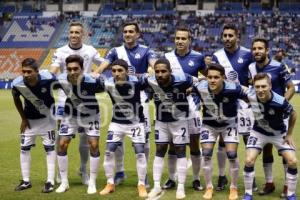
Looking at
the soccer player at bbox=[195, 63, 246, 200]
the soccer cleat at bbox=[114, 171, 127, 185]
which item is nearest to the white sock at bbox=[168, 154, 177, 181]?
the soccer player at bbox=[195, 63, 246, 200]

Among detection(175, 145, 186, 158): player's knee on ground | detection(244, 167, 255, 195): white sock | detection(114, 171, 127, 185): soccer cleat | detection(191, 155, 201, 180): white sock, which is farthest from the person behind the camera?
detection(114, 171, 127, 185): soccer cleat

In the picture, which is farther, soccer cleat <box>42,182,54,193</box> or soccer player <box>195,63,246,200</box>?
soccer cleat <box>42,182,54,193</box>

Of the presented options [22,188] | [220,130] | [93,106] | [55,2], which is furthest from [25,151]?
[55,2]

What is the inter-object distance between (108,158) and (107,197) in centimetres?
61

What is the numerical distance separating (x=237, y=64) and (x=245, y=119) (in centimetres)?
88

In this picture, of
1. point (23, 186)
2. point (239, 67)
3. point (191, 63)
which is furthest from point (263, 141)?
point (23, 186)

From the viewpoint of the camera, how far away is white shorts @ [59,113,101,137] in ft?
27.1

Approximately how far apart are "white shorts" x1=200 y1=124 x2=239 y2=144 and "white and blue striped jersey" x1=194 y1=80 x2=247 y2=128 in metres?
0.07

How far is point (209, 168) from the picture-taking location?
795 cm

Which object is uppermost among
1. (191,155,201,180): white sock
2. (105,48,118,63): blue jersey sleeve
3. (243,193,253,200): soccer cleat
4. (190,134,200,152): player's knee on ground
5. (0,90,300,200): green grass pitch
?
(105,48,118,63): blue jersey sleeve

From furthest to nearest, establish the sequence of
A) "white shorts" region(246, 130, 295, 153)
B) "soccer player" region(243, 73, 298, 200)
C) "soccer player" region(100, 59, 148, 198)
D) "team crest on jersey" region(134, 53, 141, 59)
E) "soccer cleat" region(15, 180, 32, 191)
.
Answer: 1. "team crest on jersey" region(134, 53, 141, 59)
2. "soccer cleat" region(15, 180, 32, 191)
3. "soccer player" region(100, 59, 148, 198)
4. "white shorts" region(246, 130, 295, 153)
5. "soccer player" region(243, 73, 298, 200)

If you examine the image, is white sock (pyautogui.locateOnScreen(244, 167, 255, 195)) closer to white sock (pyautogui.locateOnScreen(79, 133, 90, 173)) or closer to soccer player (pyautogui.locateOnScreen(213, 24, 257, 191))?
soccer player (pyautogui.locateOnScreen(213, 24, 257, 191))

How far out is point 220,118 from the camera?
26.0ft

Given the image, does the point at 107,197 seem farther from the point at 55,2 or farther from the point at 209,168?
the point at 55,2
